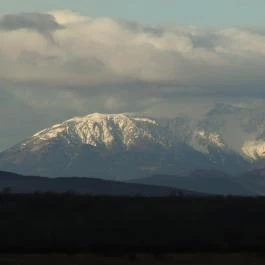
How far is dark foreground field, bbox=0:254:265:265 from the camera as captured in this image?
360ft

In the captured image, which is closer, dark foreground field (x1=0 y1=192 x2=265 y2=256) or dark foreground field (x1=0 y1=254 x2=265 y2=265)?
dark foreground field (x1=0 y1=254 x2=265 y2=265)

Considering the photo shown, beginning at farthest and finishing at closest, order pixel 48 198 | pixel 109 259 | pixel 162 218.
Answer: pixel 48 198 < pixel 162 218 < pixel 109 259

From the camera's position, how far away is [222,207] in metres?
142

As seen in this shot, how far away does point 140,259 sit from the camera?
114062mm

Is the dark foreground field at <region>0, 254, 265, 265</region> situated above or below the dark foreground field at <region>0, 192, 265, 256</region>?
below

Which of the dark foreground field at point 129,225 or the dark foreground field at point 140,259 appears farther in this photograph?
the dark foreground field at point 129,225

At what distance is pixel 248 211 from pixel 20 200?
34.3 meters

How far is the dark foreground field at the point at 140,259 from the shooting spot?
360 ft

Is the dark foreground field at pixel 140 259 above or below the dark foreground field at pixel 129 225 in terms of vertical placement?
below

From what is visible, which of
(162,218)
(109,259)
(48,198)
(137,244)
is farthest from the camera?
→ (48,198)

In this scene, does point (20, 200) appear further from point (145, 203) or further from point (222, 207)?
point (222, 207)

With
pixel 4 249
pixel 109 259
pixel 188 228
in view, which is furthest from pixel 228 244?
pixel 4 249

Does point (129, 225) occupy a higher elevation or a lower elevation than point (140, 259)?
higher

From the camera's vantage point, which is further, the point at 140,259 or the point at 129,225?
the point at 129,225
